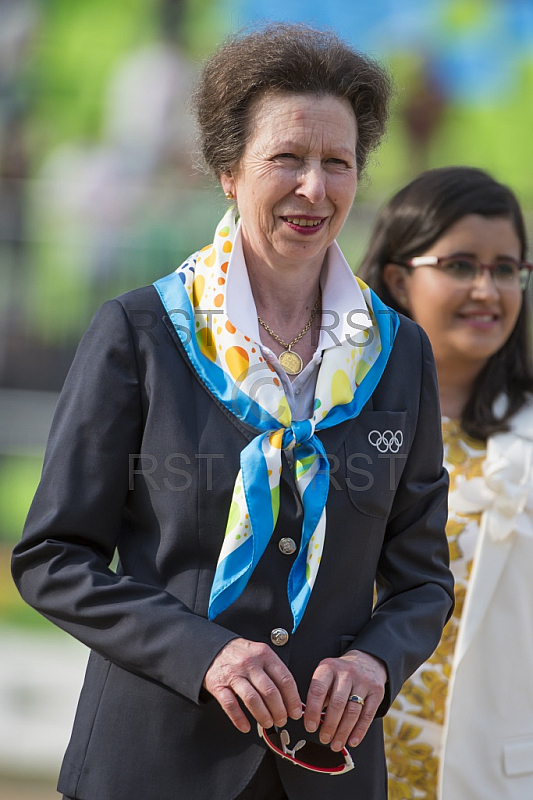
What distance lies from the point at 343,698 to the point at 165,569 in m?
0.36

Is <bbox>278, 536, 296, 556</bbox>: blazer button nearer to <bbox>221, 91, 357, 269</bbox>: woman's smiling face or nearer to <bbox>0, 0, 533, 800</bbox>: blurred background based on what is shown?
<bbox>221, 91, 357, 269</bbox>: woman's smiling face

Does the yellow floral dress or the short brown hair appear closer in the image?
the short brown hair

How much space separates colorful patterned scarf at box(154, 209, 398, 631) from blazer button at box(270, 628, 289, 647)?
1.3 inches

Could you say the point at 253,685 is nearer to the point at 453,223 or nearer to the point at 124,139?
the point at 453,223

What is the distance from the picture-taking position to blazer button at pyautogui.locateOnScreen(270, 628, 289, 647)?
5.74 feet

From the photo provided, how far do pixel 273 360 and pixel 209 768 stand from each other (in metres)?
0.70

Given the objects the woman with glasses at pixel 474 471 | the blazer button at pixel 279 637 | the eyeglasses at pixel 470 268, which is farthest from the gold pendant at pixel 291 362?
the eyeglasses at pixel 470 268

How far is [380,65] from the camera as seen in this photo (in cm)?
205

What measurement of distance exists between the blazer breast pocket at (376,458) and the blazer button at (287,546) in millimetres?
133

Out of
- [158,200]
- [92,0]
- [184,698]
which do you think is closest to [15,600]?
[158,200]

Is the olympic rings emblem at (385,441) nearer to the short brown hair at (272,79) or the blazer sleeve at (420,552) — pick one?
the blazer sleeve at (420,552)

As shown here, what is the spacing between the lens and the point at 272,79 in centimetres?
187

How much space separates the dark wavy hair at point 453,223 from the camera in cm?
271

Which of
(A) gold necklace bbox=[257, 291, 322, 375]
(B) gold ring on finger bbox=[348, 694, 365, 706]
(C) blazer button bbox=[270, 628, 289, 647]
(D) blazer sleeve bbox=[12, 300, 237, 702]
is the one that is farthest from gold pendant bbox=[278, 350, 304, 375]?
(B) gold ring on finger bbox=[348, 694, 365, 706]
